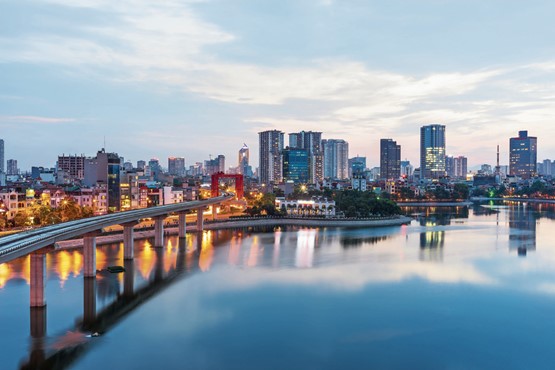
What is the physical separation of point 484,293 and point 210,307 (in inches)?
383

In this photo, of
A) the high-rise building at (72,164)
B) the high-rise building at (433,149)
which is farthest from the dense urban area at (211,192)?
the high-rise building at (433,149)

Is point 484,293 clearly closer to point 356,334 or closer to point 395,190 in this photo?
point 356,334

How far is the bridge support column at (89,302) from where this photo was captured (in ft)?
45.8

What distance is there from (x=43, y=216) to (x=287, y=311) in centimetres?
1947

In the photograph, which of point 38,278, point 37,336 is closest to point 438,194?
point 38,278

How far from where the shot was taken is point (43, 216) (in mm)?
28969

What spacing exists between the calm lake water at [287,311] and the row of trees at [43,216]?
5235 mm

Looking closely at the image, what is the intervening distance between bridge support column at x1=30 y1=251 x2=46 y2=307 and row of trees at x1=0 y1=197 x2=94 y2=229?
13986 mm

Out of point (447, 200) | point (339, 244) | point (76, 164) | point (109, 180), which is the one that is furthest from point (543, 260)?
point (76, 164)

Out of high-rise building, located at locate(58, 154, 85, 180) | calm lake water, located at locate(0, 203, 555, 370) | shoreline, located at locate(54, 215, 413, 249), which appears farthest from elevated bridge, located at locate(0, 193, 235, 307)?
high-rise building, located at locate(58, 154, 85, 180)

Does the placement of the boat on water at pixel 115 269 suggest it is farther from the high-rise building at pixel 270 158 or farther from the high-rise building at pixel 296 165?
the high-rise building at pixel 296 165

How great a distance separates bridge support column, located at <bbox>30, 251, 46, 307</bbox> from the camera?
45.6 ft

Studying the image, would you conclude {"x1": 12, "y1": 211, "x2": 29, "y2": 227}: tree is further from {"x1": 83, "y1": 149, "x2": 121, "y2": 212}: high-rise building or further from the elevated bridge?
{"x1": 83, "y1": 149, "x2": 121, "y2": 212}: high-rise building

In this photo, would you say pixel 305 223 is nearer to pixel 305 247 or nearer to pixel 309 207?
pixel 309 207
